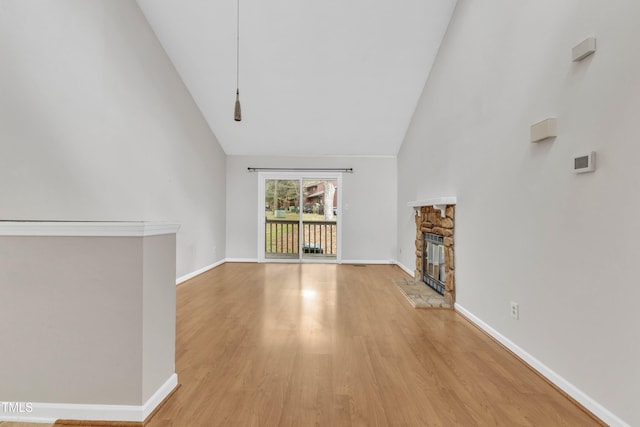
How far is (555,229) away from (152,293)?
7.77 ft

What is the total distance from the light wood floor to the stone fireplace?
506 millimetres

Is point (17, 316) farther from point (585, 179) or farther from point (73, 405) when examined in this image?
point (585, 179)

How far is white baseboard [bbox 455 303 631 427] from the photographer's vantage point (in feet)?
4.91

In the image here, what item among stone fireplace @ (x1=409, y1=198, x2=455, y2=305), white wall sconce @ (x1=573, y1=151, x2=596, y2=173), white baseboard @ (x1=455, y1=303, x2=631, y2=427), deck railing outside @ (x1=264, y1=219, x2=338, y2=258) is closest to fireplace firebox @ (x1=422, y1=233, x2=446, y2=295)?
stone fireplace @ (x1=409, y1=198, x2=455, y2=305)

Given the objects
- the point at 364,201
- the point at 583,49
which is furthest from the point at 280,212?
the point at 583,49

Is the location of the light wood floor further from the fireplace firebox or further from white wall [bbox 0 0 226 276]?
white wall [bbox 0 0 226 276]

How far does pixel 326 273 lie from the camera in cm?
531

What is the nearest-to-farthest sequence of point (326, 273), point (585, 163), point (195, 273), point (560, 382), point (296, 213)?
point (585, 163) < point (560, 382) < point (195, 273) < point (326, 273) < point (296, 213)

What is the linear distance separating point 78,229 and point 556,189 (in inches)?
105

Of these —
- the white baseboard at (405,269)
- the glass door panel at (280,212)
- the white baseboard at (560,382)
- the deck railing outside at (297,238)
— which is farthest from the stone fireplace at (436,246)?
the glass door panel at (280,212)

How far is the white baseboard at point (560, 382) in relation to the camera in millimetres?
1495

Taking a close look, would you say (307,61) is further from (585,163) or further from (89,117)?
(585,163)

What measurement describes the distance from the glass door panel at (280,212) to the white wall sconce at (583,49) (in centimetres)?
504

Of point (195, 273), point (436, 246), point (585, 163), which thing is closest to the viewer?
point (585, 163)
